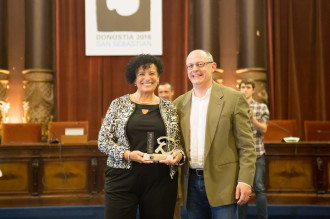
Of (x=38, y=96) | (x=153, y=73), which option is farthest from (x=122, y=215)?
(x=38, y=96)

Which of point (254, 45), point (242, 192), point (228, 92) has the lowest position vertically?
point (242, 192)

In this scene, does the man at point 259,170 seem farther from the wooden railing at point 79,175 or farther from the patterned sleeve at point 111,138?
the patterned sleeve at point 111,138

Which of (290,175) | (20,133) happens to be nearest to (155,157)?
(290,175)

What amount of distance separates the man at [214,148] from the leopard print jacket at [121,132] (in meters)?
0.07

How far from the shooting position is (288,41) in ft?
24.2

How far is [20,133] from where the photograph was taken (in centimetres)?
546

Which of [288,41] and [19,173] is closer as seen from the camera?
[19,173]

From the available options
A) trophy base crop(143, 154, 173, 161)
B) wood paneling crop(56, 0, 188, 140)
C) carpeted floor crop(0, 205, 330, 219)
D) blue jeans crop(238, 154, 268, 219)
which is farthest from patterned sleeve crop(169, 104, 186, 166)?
wood paneling crop(56, 0, 188, 140)

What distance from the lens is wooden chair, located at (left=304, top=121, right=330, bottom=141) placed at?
17.3 ft

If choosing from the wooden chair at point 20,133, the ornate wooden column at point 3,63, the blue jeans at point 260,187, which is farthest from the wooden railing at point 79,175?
the ornate wooden column at point 3,63

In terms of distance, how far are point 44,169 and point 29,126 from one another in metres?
1.15

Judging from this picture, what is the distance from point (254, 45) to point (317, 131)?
6.81 ft

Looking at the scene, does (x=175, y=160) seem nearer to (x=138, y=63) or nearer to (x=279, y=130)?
(x=138, y=63)

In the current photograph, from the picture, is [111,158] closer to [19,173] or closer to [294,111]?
[19,173]
